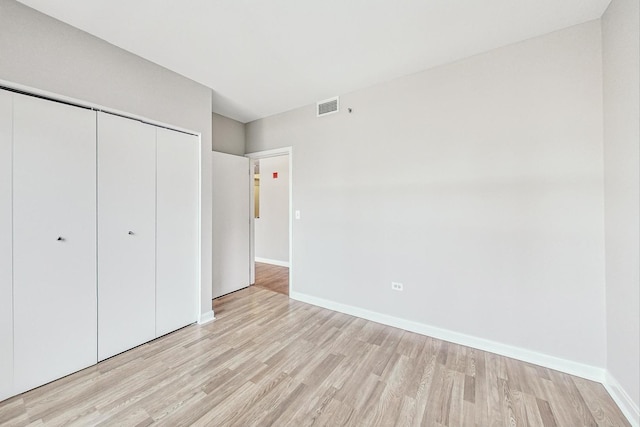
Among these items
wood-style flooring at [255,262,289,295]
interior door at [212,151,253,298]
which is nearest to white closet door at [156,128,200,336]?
interior door at [212,151,253,298]

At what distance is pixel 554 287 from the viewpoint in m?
1.99

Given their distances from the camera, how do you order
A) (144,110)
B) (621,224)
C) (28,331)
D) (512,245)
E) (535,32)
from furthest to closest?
(144,110), (512,245), (535,32), (28,331), (621,224)

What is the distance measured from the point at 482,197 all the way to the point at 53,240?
139 inches

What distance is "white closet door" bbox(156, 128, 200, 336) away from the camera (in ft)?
8.14

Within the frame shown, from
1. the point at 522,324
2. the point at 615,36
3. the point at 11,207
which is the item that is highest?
the point at 615,36

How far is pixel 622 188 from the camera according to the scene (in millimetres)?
1609

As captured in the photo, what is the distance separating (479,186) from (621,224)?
0.89 meters

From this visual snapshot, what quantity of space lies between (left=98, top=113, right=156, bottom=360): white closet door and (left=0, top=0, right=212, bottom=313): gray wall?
22 cm

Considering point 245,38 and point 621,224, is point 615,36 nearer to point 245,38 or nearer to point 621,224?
point 621,224

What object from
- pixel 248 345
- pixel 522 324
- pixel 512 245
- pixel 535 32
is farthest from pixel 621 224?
pixel 248 345

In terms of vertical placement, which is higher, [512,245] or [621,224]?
[621,224]

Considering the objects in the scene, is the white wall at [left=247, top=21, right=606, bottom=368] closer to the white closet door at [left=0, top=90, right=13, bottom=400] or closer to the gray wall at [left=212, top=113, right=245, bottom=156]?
the gray wall at [left=212, top=113, right=245, bottom=156]

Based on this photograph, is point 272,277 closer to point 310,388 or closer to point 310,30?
point 310,388

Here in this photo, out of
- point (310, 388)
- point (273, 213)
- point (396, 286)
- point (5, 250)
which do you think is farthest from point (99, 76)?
point (273, 213)
